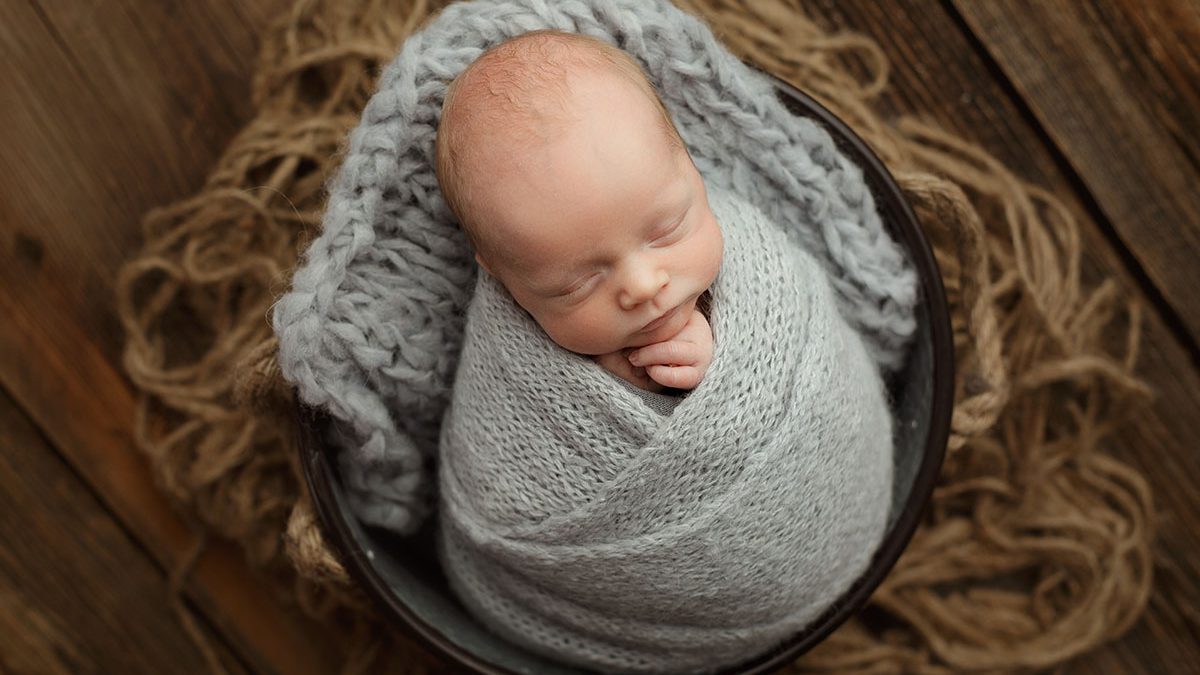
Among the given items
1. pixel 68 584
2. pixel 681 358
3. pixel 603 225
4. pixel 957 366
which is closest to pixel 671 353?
pixel 681 358

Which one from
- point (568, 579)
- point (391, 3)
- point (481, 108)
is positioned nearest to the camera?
point (481, 108)

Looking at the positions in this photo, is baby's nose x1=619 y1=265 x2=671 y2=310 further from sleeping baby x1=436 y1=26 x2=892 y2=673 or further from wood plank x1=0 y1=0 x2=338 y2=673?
wood plank x1=0 y1=0 x2=338 y2=673

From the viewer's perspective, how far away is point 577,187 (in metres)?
0.70

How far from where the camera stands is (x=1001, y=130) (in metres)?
1.13

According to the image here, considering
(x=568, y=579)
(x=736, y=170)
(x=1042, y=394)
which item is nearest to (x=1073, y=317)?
(x=1042, y=394)

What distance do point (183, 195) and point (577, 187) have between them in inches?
23.5

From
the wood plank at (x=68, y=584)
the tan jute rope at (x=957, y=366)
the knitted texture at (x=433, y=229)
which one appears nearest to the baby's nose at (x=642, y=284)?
the knitted texture at (x=433, y=229)

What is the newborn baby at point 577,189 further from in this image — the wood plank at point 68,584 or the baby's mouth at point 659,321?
the wood plank at point 68,584

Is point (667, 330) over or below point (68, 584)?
over

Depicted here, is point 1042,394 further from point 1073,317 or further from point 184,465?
point 184,465

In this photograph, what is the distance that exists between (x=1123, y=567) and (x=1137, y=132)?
458mm

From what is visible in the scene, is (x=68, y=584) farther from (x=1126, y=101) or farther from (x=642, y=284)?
(x=1126, y=101)

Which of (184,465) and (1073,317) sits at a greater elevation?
(184,465)

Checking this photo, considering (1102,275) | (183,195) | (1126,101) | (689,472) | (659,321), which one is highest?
(183,195)
